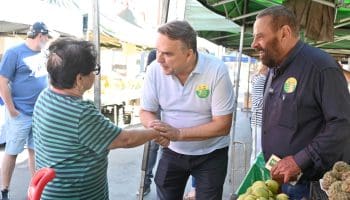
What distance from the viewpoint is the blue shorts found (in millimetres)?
4746

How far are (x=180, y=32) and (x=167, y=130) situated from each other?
0.60 m

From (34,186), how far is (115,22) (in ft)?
38.5

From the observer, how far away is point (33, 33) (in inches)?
190

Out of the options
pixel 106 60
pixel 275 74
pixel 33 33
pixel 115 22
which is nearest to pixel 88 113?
pixel 275 74

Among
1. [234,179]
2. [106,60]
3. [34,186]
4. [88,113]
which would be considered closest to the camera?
[34,186]

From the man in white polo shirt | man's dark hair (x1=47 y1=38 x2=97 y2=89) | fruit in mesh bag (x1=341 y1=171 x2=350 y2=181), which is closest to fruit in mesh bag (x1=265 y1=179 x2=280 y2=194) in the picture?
fruit in mesh bag (x1=341 y1=171 x2=350 y2=181)

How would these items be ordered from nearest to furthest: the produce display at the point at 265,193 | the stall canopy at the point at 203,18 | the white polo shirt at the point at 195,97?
1. the produce display at the point at 265,193
2. the white polo shirt at the point at 195,97
3. the stall canopy at the point at 203,18

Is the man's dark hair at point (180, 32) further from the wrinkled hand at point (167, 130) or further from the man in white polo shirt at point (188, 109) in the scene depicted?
the wrinkled hand at point (167, 130)

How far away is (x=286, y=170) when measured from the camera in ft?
7.50

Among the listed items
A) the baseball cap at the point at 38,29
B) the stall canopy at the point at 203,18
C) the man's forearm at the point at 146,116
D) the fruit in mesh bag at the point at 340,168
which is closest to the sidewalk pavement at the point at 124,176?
the baseball cap at the point at 38,29

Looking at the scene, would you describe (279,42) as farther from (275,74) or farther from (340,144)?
(340,144)

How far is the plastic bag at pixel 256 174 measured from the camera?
262 cm

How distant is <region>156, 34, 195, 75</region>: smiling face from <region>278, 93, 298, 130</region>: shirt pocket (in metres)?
0.62

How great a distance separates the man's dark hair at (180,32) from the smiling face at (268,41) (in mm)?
401
